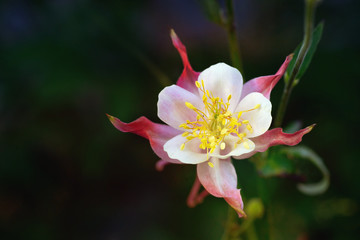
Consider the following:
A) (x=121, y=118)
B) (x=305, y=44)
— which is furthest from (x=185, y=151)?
(x=121, y=118)

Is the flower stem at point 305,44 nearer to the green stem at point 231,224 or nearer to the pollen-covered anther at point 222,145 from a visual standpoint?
the pollen-covered anther at point 222,145

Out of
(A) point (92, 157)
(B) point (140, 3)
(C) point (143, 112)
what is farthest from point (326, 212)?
(B) point (140, 3)

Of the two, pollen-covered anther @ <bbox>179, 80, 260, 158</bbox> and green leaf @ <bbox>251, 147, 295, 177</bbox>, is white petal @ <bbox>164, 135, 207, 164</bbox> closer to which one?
pollen-covered anther @ <bbox>179, 80, 260, 158</bbox>

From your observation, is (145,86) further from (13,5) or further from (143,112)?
(13,5)

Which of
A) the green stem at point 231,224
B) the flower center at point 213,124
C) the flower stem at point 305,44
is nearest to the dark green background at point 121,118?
the green stem at point 231,224

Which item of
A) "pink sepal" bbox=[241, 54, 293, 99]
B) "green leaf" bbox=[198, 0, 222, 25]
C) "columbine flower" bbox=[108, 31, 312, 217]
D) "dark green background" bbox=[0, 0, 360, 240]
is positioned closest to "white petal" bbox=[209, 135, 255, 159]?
"columbine flower" bbox=[108, 31, 312, 217]

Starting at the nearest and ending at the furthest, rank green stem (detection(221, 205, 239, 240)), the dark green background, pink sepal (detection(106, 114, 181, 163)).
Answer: pink sepal (detection(106, 114, 181, 163))
green stem (detection(221, 205, 239, 240))
the dark green background

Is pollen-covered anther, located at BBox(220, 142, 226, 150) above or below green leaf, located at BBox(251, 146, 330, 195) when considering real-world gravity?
above
